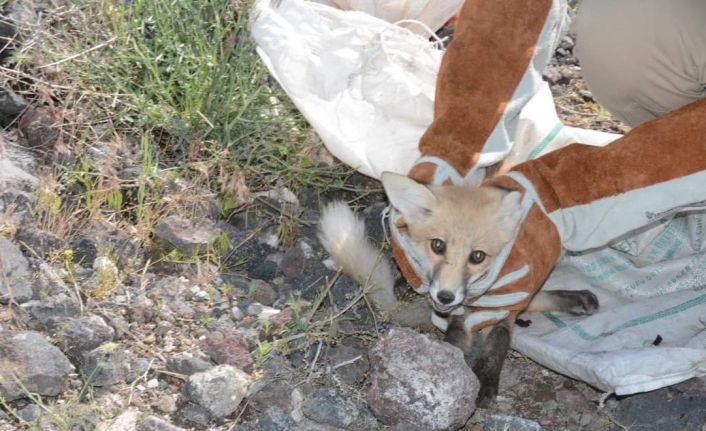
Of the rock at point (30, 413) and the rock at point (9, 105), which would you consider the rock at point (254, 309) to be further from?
the rock at point (9, 105)

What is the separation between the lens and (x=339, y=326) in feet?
8.85

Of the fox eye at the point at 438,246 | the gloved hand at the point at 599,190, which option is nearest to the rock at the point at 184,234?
the fox eye at the point at 438,246

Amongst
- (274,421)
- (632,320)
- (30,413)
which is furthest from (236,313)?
(632,320)

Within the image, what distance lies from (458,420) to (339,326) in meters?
0.45

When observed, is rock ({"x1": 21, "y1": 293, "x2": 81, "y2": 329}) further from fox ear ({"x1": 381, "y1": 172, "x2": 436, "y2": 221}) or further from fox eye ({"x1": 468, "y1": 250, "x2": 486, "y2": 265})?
fox eye ({"x1": 468, "y1": 250, "x2": 486, "y2": 265})

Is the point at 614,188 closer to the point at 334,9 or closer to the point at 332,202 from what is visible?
the point at 332,202

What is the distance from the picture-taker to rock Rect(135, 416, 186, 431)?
2.20 m

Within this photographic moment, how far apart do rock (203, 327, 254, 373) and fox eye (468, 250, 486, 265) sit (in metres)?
0.60

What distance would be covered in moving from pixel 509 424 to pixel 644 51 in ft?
3.96

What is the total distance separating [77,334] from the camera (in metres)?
2.35

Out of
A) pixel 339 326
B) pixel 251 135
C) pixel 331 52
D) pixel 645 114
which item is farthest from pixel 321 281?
pixel 645 114

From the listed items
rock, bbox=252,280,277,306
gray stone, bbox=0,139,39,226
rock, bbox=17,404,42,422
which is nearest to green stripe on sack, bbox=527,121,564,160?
rock, bbox=252,280,277,306

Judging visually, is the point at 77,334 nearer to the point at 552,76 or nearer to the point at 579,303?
the point at 579,303

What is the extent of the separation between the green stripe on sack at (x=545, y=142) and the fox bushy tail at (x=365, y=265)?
0.61 metres
